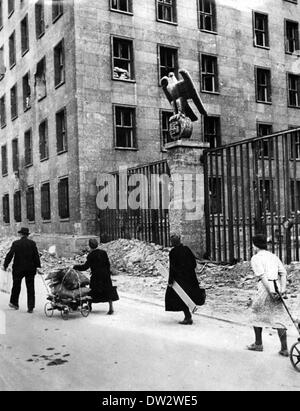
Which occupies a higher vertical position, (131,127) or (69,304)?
(131,127)

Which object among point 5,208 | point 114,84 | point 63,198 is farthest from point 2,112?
point 114,84

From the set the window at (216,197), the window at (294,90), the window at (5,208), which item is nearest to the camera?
the window at (216,197)

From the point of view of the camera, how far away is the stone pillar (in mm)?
12625

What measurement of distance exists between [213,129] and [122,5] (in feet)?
23.6

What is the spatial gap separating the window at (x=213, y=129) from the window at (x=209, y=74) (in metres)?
1.41

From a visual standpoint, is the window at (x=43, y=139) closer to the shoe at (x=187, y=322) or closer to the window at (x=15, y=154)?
the window at (x=15, y=154)

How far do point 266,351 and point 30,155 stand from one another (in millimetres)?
21854

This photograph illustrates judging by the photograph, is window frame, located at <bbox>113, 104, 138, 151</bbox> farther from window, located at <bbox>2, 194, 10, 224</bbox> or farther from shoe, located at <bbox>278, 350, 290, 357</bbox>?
shoe, located at <bbox>278, 350, 290, 357</bbox>

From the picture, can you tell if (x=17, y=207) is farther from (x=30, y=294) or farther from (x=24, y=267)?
(x=30, y=294)

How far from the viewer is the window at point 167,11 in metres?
22.2

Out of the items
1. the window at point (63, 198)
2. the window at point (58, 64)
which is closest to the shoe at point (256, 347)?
the window at point (63, 198)

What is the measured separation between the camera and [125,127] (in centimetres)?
2102
